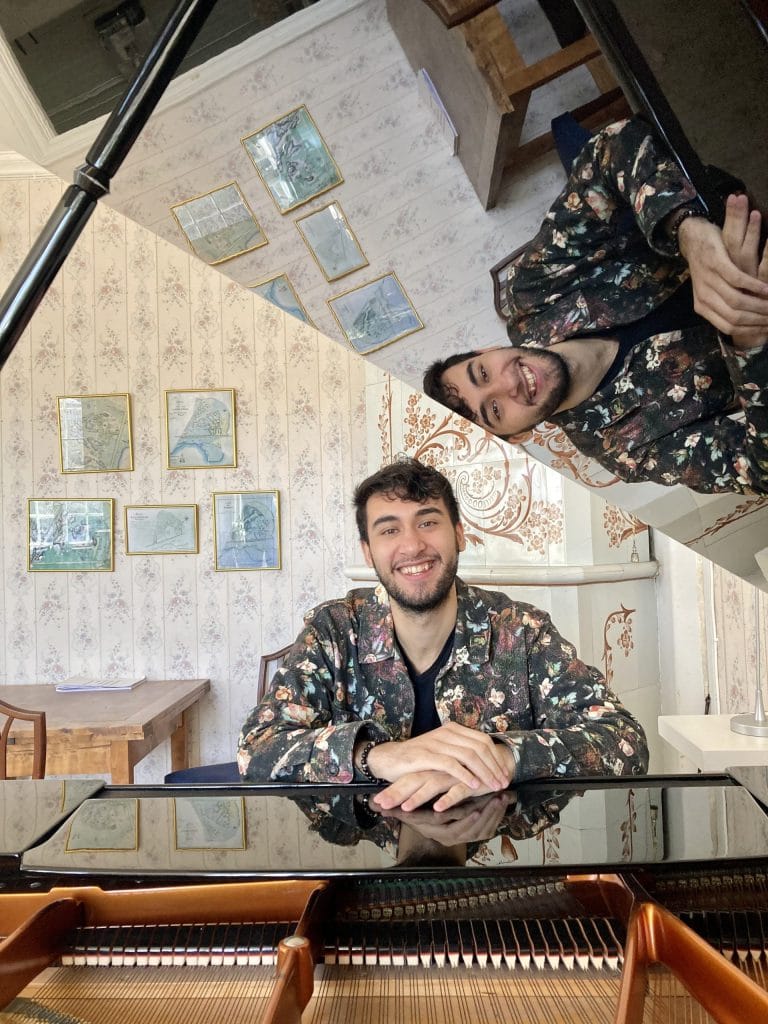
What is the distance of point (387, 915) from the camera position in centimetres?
92

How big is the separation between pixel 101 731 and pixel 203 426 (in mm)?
1556

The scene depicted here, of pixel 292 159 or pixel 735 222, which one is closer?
pixel 735 222

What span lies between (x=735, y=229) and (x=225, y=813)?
965 millimetres

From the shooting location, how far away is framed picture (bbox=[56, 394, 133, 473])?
3.89 m

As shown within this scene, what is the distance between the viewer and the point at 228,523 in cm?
387

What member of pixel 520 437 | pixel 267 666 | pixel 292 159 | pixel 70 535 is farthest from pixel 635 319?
pixel 70 535

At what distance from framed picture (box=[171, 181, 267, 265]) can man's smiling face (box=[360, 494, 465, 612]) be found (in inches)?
32.3

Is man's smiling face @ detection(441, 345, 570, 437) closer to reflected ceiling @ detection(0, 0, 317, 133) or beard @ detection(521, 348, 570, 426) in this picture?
beard @ detection(521, 348, 570, 426)

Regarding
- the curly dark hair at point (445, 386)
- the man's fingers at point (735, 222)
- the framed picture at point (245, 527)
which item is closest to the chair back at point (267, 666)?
the framed picture at point (245, 527)

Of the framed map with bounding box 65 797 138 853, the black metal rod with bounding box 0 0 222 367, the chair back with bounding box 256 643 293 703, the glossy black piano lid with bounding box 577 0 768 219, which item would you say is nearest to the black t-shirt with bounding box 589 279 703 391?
the glossy black piano lid with bounding box 577 0 768 219

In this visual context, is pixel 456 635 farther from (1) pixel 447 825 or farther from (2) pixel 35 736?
(2) pixel 35 736

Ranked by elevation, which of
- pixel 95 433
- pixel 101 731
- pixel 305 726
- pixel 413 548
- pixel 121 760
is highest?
pixel 95 433

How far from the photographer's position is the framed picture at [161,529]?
153 inches

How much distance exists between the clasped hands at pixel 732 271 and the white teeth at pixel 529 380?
25 centimetres
